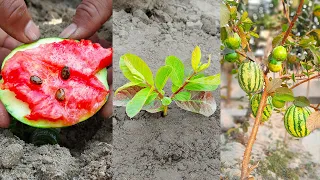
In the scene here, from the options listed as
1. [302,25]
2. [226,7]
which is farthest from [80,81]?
[302,25]

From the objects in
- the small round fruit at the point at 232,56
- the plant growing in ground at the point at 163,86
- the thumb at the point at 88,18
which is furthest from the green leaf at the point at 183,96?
the thumb at the point at 88,18

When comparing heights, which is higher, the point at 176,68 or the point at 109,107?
the point at 176,68

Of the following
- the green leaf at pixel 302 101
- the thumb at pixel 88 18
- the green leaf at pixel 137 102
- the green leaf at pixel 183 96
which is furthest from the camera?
the thumb at pixel 88 18

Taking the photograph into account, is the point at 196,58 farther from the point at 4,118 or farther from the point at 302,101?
the point at 4,118

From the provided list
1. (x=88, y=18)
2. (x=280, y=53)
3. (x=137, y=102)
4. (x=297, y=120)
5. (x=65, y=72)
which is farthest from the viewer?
(x=88, y=18)

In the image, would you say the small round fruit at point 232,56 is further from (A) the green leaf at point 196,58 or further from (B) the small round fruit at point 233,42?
(A) the green leaf at point 196,58

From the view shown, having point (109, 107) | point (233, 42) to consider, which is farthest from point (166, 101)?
point (109, 107)

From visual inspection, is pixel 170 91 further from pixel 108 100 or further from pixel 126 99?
pixel 108 100
